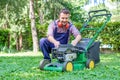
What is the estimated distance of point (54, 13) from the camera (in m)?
18.6

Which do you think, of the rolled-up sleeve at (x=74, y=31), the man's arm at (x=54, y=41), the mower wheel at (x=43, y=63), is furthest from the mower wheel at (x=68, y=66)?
the rolled-up sleeve at (x=74, y=31)

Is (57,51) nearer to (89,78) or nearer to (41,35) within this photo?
(89,78)

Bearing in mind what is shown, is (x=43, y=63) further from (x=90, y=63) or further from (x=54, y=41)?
(x=90, y=63)

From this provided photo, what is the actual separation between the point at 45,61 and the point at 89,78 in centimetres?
118

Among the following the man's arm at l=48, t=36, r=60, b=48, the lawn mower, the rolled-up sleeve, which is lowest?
the lawn mower

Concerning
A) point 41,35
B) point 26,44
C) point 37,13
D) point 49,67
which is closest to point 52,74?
point 49,67

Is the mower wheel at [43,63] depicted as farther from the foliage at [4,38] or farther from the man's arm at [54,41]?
the foliage at [4,38]

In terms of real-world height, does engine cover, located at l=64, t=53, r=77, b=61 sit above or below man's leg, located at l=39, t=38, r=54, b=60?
below

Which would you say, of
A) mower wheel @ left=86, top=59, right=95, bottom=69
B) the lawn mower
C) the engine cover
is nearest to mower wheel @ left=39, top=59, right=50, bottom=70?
the lawn mower

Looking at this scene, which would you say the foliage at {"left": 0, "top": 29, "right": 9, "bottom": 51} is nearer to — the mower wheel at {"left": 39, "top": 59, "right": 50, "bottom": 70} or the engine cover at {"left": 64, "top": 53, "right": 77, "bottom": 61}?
the mower wheel at {"left": 39, "top": 59, "right": 50, "bottom": 70}

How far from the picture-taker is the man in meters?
A: 4.86

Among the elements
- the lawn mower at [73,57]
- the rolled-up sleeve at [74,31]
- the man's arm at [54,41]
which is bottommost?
the lawn mower at [73,57]

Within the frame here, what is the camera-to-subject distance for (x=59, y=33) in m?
5.06

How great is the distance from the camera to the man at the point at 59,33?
4863mm
